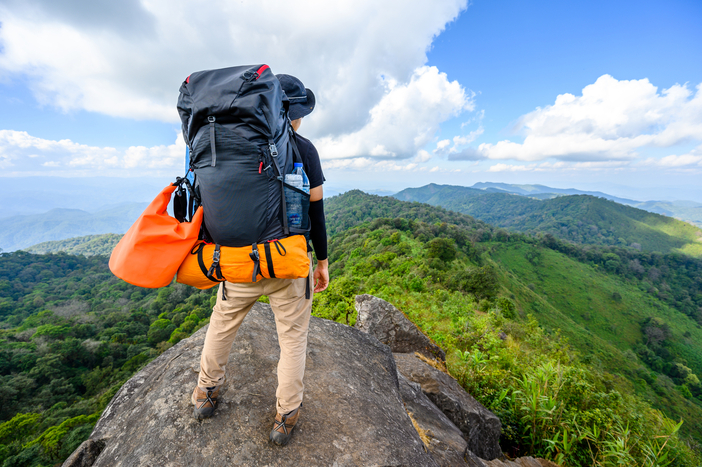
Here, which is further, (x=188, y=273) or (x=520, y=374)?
(x=520, y=374)

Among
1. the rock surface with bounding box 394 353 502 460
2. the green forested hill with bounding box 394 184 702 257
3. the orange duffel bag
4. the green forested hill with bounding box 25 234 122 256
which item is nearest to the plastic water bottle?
the orange duffel bag

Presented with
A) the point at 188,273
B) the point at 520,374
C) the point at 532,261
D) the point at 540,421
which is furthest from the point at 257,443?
the point at 532,261

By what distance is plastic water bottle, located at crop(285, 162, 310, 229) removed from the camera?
228 cm

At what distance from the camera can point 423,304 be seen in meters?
13.5

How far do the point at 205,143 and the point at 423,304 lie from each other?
1306cm

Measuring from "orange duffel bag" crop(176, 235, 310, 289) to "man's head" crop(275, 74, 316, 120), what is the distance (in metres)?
1.30

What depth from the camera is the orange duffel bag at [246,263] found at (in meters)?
2.15

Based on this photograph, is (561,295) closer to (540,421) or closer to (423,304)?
(423,304)

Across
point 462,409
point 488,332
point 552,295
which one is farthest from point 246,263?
point 552,295

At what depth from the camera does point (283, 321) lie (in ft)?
8.20

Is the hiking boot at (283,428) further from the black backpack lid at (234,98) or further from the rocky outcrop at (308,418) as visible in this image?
the black backpack lid at (234,98)

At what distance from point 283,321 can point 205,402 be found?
1151 mm

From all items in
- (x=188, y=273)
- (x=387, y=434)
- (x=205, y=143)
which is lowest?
(x=387, y=434)

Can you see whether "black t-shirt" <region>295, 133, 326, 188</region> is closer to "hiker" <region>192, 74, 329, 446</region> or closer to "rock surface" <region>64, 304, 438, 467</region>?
"hiker" <region>192, 74, 329, 446</region>
